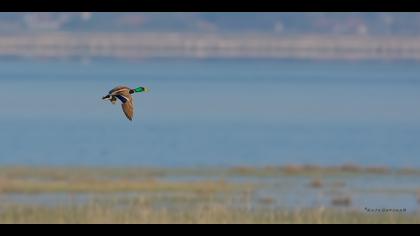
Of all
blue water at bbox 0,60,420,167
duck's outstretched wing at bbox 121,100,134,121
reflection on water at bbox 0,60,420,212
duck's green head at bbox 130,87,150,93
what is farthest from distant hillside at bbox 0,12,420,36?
duck's outstretched wing at bbox 121,100,134,121

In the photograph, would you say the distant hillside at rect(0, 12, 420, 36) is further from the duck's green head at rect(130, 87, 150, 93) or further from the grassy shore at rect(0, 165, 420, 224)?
the duck's green head at rect(130, 87, 150, 93)

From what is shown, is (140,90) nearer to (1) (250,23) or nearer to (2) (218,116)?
(2) (218,116)

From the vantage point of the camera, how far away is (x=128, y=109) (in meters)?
6.36

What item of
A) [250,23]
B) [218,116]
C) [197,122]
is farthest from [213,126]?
[250,23]

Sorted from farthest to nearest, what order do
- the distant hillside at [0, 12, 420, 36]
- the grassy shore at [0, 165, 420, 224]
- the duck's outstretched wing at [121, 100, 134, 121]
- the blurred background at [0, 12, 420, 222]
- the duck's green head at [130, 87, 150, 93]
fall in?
the distant hillside at [0, 12, 420, 36]
the blurred background at [0, 12, 420, 222]
the grassy shore at [0, 165, 420, 224]
the duck's green head at [130, 87, 150, 93]
the duck's outstretched wing at [121, 100, 134, 121]

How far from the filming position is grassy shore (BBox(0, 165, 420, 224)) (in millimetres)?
19281

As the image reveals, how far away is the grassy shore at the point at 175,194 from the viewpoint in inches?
759

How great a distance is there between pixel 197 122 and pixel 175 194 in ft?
66.5

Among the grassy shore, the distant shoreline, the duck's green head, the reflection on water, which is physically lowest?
the duck's green head

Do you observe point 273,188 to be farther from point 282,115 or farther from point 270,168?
point 282,115

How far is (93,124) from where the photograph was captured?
40.8 meters

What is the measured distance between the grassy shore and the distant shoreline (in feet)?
133
